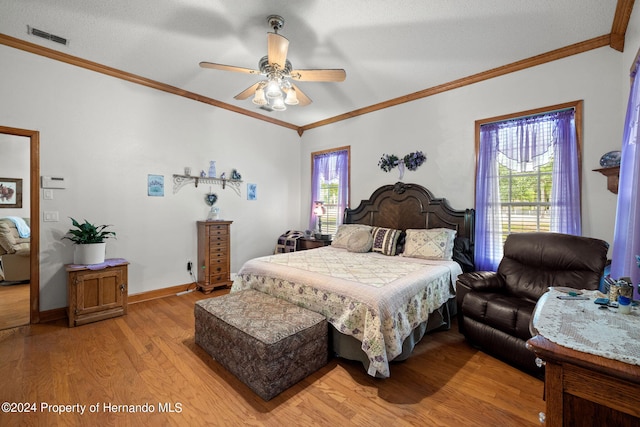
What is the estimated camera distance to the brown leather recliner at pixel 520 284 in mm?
2125

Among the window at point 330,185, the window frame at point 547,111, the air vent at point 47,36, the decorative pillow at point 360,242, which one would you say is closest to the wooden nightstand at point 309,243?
the window at point 330,185

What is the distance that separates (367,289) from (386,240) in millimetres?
1724

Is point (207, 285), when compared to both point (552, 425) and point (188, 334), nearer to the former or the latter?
point (188, 334)

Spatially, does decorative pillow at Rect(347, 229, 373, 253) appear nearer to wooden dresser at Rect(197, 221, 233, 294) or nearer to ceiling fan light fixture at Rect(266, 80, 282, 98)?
wooden dresser at Rect(197, 221, 233, 294)

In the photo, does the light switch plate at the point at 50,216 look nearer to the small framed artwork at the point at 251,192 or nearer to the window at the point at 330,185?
the small framed artwork at the point at 251,192

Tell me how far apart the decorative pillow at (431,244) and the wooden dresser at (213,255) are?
8.81 ft

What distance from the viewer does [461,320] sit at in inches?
101

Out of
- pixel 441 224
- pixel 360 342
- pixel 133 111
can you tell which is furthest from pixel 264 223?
pixel 360 342

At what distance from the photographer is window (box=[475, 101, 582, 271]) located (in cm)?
286

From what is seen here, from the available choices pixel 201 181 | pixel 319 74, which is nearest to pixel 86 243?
pixel 201 181

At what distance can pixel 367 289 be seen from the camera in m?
2.07

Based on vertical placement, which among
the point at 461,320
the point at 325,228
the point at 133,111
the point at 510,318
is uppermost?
the point at 133,111

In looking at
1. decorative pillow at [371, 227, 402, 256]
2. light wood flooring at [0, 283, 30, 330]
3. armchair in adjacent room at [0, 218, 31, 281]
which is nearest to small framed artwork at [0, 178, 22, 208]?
armchair in adjacent room at [0, 218, 31, 281]

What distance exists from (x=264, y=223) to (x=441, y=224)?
122 inches
